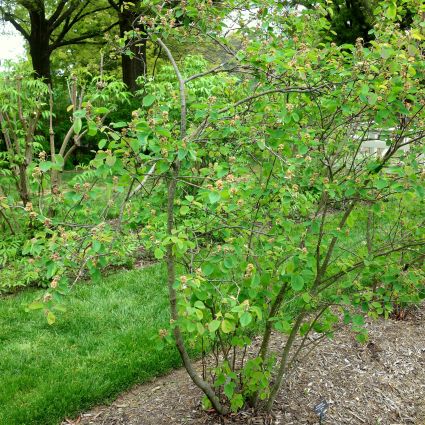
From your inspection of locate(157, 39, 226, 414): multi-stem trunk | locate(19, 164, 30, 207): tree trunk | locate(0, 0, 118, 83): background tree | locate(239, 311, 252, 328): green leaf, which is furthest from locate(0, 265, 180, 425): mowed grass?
locate(0, 0, 118, 83): background tree

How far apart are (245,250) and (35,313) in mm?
2939

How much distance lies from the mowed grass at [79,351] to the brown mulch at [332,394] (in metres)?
0.14

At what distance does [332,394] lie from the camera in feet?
10.5

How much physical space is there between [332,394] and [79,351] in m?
1.97

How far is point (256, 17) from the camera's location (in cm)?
269

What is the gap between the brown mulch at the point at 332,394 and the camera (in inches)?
116

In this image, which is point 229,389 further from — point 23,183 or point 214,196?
point 23,183

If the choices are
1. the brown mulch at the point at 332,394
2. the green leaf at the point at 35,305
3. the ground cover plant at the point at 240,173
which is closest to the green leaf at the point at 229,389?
the ground cover plant at the point at 240,173

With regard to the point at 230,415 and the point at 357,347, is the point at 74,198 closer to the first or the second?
the point at 230,415

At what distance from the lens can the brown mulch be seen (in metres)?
2.96

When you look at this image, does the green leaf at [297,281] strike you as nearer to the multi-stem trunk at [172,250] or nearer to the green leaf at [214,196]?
the multi-stem trunk at [172,250]

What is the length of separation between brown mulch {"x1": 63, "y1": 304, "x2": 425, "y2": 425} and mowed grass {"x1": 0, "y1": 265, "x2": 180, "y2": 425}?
136 mm

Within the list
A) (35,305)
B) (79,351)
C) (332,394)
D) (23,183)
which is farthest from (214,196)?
(23,183)

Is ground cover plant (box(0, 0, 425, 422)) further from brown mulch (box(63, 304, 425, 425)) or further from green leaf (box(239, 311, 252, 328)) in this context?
brown mulch (box(63, 304, 425, 425))
